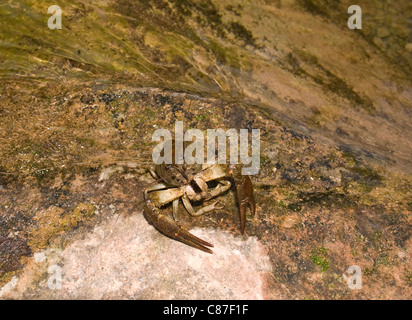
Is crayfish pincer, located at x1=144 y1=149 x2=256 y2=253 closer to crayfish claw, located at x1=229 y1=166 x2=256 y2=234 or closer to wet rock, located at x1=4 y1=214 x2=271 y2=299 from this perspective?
crayfish claw, located at x1=229 y1=166 x2=256 y2=234

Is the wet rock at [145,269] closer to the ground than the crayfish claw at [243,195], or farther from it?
closer to the ground

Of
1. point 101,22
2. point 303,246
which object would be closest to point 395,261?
point 303,246

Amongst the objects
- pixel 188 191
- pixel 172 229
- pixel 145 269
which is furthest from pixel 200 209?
pixel 145 269

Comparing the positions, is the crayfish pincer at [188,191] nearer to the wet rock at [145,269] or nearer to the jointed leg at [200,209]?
the jointed leg at [200,209]

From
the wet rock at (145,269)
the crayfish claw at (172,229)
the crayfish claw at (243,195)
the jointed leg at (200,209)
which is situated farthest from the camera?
the jointed leg at (200,209)

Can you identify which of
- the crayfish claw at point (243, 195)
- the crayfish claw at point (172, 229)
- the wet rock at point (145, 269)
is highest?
the crayfish claw at point (243, 195)

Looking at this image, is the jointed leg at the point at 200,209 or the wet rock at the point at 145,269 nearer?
the wet rock at the point at 145,269

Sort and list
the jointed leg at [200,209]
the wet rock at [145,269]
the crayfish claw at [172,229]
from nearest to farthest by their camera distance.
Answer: the wet rock at [145,269]
the crayfish claw at [172,229]
the jointed leg at [200,209]

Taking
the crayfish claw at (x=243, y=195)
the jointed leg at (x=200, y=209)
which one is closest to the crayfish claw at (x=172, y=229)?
the jointed leg at (x=200, y=209)

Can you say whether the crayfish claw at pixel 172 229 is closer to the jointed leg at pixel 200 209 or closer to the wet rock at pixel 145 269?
the wet rock at pixel 145 269

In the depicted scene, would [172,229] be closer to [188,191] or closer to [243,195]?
[188,191]
